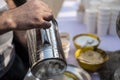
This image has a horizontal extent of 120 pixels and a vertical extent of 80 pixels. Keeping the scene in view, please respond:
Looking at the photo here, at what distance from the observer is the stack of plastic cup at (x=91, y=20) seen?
0.93m

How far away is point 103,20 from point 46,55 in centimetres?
48

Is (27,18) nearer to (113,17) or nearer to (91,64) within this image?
(91,64)

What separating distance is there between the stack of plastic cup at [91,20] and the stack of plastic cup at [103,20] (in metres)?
0.02

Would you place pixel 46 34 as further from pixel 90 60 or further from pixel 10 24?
pixel 90 60

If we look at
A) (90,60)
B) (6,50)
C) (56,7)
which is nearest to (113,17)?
(90,60)

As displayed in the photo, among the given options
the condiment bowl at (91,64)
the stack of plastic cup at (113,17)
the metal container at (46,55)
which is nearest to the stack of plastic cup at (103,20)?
the stack of plastic cup at (113,17)

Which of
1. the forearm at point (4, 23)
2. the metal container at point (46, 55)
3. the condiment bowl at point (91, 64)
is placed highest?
the forearm at point (4, 23)

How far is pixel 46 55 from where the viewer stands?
494 millimetres

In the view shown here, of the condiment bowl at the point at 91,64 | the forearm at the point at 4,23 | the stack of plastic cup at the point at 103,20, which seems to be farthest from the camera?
the stack of plastic cup at the point at 103,20

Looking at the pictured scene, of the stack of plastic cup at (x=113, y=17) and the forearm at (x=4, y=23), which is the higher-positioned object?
the forearm at (x=4, y=23)

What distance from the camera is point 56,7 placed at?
3.87ft

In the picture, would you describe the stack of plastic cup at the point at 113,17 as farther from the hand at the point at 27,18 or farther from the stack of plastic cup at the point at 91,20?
the hand at the point at 27,18

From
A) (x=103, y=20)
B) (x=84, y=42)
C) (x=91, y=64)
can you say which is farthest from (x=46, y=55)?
(x=103, y=20)

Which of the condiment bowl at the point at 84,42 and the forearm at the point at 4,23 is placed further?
the condiment bowl at the point at 84,42
